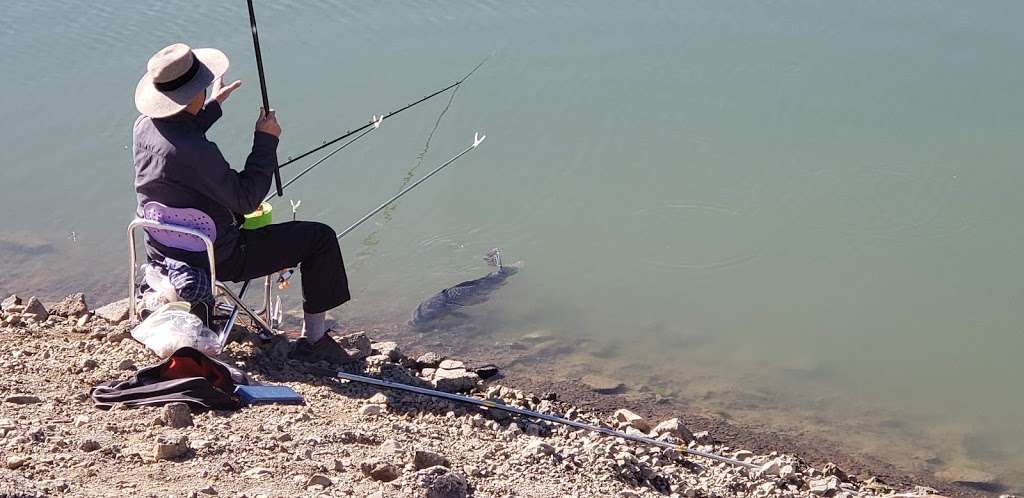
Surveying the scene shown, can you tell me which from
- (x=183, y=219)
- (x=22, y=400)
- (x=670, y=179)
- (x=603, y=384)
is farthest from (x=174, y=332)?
(x=670, y=179)

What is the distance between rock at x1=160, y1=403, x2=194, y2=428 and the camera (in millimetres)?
→ 3656

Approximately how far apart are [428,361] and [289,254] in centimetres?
126

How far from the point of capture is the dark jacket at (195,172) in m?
4.07

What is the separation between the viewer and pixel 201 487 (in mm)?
3178

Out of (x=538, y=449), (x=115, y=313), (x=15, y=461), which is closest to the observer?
(x=15, y=461)

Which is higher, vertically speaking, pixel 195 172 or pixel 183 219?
pixel 195 172

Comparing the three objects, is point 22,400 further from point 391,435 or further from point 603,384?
point 603,384

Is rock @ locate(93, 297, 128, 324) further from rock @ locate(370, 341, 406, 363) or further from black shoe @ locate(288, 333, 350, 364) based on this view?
rock @ locate(370, 341, 406, 363)

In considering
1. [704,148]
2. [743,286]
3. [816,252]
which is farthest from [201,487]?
[704,148]

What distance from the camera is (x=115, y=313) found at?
5.08m

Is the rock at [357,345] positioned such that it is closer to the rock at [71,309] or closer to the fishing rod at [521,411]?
the fishing rod at [521,411]

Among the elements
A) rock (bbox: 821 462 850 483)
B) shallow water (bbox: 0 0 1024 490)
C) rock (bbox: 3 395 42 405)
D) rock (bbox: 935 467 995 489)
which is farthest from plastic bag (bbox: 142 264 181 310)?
rock (bbox: 935 467 995 489)

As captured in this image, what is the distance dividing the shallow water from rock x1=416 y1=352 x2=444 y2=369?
Answer: 0.66 meters

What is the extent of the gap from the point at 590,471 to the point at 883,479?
1.78m
